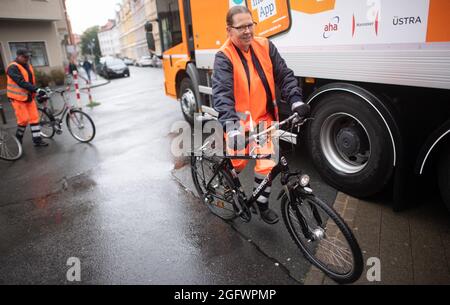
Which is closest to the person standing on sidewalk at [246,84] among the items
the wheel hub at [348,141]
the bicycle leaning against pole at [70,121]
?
the wheel hub at [348,141]

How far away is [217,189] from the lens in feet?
11.7

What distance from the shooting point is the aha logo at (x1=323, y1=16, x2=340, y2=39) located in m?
3.27

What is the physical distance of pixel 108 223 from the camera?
3.83m

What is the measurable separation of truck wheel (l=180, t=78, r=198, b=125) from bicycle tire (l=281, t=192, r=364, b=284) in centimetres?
480

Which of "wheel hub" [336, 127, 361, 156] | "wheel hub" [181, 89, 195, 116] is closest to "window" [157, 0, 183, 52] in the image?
"wheel hub" [181, 89, 195, 116]

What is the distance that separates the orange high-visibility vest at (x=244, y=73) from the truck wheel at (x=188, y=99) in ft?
14.0

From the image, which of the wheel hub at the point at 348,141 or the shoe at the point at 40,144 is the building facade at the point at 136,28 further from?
the wheel hub at the point at 348,141

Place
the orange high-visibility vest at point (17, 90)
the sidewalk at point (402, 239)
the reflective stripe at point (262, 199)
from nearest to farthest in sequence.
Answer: the sidewalk at point (402, 239) → the reflective stripe at point (262, 199) → the orange high-visibility vest at point (17, 90)

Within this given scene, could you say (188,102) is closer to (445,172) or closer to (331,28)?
(331,28)

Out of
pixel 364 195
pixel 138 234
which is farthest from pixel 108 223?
pixel 364 195

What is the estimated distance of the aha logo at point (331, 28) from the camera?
3.27 m

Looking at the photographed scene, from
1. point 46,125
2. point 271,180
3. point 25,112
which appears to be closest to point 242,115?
point 271,180
